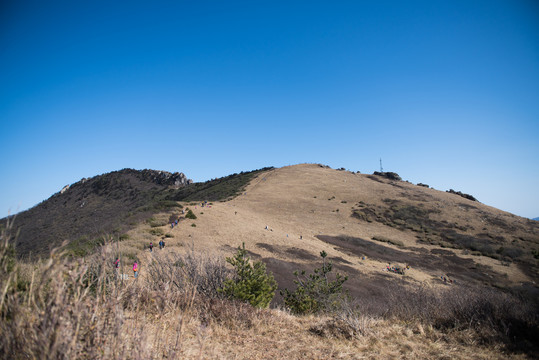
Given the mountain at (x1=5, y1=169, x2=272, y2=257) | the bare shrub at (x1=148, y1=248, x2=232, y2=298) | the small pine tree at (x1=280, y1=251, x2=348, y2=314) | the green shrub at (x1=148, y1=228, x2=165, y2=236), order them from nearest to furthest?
the bare shrub at (x1=148, y1=248, x2=232, y2=298) < the small pine tree at (x1=280, y1=251, x2=348, y2=314) < the green shrub at (x1=148, y1=228, x2=165, y2=236) < the mountain at (x1=5, y1=169, x2=272, y2=257)

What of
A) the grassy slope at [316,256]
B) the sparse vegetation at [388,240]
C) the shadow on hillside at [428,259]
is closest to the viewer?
the grassy slope at [316,256]

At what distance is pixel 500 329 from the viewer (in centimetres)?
532

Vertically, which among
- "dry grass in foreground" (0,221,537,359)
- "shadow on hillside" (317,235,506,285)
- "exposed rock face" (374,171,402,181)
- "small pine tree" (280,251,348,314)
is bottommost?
"shadow on hillside" (317,235,506,285)

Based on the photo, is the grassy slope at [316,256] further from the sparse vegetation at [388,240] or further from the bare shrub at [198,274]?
the bare shrub at [198,274]

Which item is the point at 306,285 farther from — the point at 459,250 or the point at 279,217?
the point at 459,250

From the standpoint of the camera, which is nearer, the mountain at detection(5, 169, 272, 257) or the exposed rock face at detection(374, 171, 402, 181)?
the mountain at detection(5, 169, 272, 257)

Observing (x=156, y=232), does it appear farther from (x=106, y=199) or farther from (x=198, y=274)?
(x=106, y=199)

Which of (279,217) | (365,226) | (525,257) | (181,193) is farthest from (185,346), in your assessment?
(181,193)

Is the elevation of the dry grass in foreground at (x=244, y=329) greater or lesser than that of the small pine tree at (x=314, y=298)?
greater

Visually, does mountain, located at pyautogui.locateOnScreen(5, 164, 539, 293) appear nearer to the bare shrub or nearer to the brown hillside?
the brown hillside

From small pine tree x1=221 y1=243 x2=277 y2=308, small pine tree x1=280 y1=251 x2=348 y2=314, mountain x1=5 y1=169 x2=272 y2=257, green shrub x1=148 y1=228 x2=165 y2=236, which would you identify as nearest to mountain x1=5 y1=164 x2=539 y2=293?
green shrub x1=148 y1=228 x2=165 y2=236

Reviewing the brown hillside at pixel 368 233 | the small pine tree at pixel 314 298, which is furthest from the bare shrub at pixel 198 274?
the brown hillside at pixel 368 233

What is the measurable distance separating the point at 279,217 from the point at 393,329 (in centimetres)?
3273

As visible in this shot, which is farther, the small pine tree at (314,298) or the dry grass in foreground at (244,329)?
the small pine tree at (314,298)
